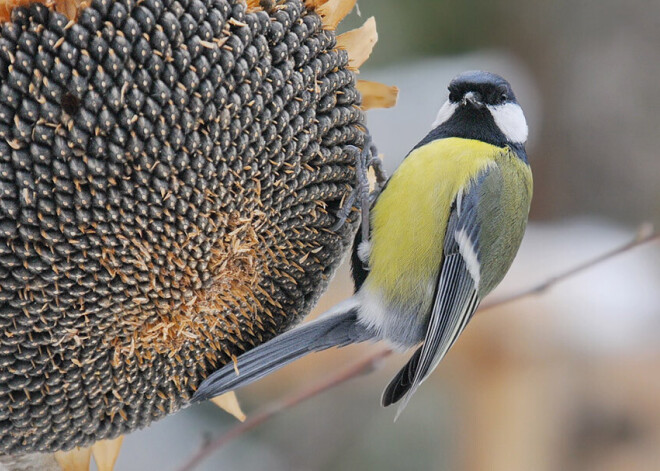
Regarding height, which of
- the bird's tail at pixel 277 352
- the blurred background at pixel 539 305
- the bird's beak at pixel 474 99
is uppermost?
the bird's beak at pixel 474 99

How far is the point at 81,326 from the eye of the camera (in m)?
0.98

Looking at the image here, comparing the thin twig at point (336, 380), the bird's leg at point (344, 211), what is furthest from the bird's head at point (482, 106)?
the bird's leg at point (344, 211)

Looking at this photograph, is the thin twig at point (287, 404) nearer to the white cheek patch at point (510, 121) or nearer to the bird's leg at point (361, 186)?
the bird's leg at point (361, 186)

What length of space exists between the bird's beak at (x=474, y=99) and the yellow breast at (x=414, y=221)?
9 cm

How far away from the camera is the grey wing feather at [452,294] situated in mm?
1399

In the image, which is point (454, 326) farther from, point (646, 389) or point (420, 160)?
point (646, 389)

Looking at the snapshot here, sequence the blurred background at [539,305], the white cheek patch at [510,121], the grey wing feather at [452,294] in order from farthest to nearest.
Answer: the blurred background at [539,305]
the white cheek patch at [510,121]
the grey wing feather at [452,294]

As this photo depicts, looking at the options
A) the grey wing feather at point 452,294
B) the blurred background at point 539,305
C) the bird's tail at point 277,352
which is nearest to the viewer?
the bird's tail at point 277,352

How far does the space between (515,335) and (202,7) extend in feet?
6.93

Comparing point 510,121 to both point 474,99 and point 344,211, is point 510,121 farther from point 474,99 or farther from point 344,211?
point 344,211

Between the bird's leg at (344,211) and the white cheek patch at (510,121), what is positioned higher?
the bird's leg at (344,211)

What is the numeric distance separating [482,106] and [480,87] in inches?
1.3

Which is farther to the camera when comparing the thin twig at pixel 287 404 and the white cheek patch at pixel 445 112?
the white cheek patch at pixel 445 112

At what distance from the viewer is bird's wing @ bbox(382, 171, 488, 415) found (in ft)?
4.59
